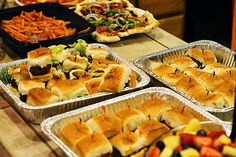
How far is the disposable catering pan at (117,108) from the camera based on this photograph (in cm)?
167

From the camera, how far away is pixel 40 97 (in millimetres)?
1817

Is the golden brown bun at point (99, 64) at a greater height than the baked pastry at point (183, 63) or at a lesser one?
greater

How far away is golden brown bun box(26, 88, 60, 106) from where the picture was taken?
181 cm

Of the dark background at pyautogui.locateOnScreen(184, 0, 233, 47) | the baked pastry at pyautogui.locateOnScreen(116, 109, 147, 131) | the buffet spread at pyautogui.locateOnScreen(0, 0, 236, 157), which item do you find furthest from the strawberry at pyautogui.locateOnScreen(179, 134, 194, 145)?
the dark background at pyautogui.locateOnScreen(184, 0, 233, 47)

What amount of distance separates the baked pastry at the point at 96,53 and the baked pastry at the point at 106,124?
512 mm

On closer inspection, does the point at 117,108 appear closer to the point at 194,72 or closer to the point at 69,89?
the point at 69,89

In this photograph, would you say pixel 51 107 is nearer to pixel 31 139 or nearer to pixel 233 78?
pixel 31 139

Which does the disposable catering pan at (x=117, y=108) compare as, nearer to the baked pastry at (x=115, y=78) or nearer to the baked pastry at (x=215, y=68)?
the baked pastry at (x=115, y=78)

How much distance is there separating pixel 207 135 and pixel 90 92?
649 mm

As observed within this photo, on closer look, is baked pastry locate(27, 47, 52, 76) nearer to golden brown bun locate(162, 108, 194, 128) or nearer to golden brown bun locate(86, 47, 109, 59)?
golden brown bun locate(86, 47, 109, 59)

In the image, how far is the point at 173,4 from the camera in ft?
14.5

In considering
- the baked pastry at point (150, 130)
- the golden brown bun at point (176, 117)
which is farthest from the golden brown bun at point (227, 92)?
the baked pastry at point (150, 130)

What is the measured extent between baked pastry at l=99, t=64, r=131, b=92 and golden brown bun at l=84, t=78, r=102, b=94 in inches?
0.9

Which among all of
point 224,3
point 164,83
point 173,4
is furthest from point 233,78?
point 224,3
